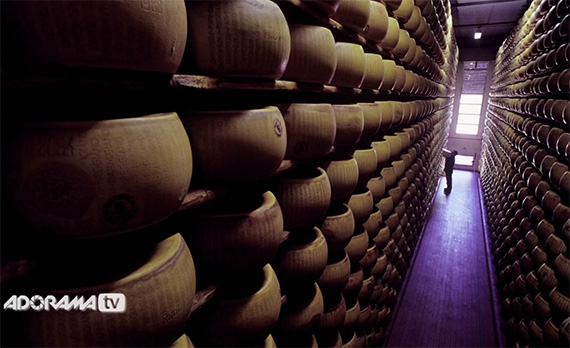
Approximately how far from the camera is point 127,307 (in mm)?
542

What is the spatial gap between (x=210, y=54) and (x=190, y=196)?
31 cm

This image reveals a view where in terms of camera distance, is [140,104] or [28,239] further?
[140,104]

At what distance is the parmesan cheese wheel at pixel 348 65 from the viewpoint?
1355 mm

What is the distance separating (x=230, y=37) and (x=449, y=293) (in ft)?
11.3

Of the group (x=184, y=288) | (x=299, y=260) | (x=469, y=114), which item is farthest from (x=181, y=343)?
(x=469, y=114)

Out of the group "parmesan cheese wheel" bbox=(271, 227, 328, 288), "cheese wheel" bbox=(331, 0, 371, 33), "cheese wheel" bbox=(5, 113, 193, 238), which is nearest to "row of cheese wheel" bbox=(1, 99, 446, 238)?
"cheese wheel" bbox=(5, 113, 193, 238)

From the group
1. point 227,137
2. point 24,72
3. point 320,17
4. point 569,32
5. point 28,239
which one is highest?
point 569,32

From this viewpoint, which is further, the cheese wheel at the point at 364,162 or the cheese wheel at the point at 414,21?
the cheese wheel at the point at 414,21

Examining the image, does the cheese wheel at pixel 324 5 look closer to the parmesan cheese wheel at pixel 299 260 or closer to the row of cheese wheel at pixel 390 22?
the row of cheese wheel at pixel 390 22

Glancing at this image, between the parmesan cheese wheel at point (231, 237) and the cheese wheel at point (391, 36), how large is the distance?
4.77 ft

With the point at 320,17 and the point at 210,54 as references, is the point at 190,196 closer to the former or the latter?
the point at 210,54

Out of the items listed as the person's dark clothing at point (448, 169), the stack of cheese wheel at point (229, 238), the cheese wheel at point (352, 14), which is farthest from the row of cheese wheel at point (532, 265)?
the person's dark clothing at point (448, 169)

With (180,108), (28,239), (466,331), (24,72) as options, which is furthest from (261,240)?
(466,331)

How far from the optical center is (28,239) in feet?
1.64
